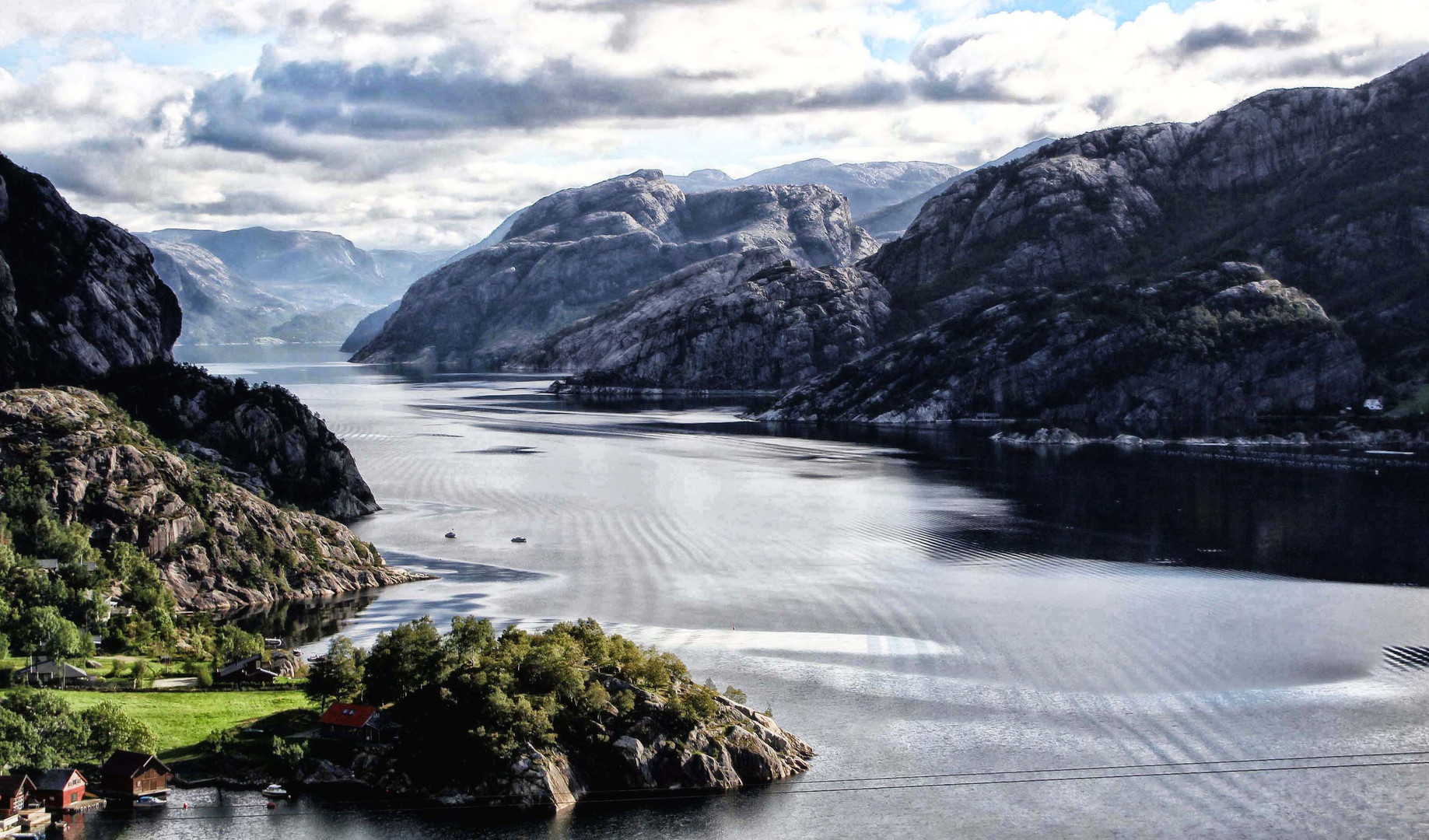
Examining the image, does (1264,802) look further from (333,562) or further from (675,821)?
(333,562)

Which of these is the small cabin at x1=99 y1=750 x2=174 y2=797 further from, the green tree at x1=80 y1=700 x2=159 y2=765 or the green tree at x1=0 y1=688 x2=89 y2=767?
the green tree at x1=0 y1=688 x2=89 y2=767

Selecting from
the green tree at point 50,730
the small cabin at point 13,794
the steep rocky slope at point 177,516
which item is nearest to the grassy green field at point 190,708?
the green tree at point 50,730

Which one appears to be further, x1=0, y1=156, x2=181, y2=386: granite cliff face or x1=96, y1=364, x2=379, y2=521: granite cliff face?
x1=0, y1=156, x2=181, y2=386: granite cliff face

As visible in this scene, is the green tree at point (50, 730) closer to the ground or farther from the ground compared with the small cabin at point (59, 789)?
farther from the ground

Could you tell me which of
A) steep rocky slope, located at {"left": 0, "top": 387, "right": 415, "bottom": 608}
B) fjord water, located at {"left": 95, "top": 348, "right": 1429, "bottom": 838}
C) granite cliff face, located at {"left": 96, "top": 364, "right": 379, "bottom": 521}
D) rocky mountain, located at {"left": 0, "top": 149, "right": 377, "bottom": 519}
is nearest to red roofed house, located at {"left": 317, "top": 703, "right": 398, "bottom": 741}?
fjord water, located at {"left": 95, "top": 348, "right": 1429, "bottom": 838}

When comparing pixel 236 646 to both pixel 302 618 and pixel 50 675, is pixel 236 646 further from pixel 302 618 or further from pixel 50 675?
pixel 302 618

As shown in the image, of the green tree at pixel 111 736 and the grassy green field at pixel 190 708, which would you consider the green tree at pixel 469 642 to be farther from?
the green tree at pixel 111 736
